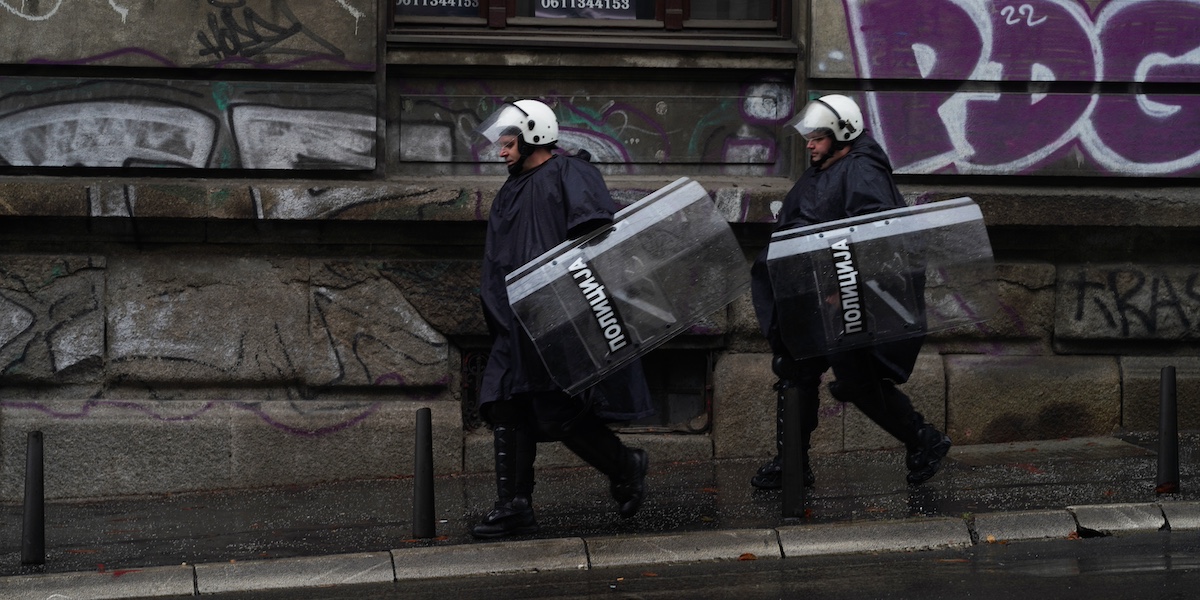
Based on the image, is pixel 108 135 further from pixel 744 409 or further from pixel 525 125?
pixel 744 409

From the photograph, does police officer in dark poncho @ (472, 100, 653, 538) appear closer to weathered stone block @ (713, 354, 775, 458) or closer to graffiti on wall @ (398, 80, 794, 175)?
weathered stone block @ (713, 354, 775, 458)

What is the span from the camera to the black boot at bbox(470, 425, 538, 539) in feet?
22.7

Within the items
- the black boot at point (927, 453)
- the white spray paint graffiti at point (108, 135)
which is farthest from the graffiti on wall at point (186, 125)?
the black boot at point (927, 453)

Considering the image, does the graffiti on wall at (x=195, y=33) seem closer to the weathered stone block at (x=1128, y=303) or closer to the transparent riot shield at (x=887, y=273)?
the transparent riot shield at (x=887, y=273)

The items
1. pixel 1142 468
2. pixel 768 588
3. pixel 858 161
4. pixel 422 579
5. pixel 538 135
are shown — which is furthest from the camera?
pixel 1142 468

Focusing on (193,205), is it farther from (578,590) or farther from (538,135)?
(578,590)

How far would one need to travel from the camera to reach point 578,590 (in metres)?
6.09

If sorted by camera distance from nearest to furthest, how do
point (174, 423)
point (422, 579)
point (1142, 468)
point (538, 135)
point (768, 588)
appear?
point (768, 588) → point (422, 579) → point (538, 135) → point (1142, 468) → point (174, 423)

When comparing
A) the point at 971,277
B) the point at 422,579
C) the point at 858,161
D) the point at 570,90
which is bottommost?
the point at 422,579

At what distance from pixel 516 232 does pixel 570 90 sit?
262cm

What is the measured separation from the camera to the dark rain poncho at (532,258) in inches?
263

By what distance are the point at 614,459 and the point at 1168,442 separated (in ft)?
8.91

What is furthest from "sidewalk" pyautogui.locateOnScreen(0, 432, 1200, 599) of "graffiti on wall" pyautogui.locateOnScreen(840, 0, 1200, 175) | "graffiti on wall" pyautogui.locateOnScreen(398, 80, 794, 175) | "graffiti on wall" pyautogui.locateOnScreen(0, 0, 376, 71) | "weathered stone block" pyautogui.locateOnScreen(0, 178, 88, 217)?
"graffiti on wall" pyautogui.locateOnScreen(0, 0, 376, 71)

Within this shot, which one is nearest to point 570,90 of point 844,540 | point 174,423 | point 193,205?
point 193,205
